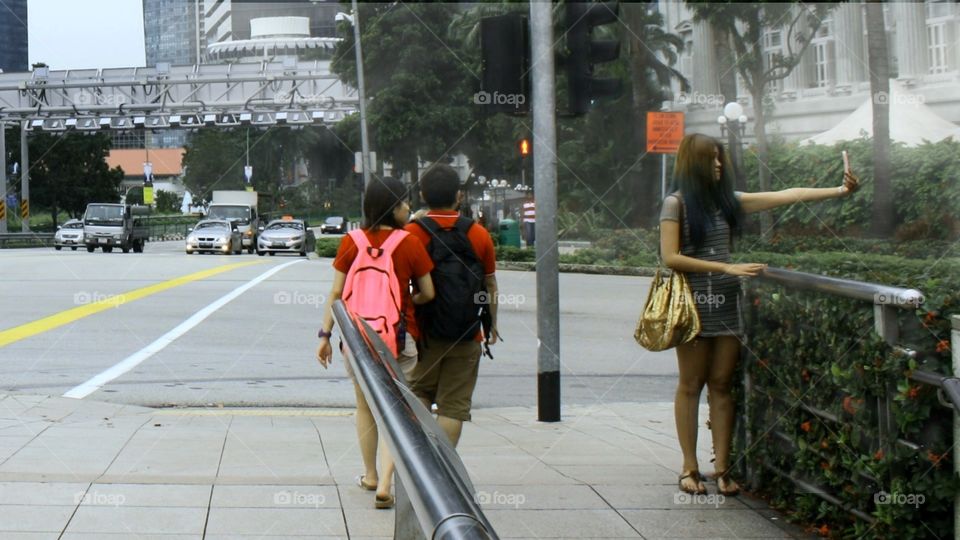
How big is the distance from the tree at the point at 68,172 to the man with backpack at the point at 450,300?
61.0m

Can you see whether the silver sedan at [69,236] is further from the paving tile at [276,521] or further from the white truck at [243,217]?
the paving tile at [276,521]

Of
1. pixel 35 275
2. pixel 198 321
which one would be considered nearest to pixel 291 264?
pixel 35 275

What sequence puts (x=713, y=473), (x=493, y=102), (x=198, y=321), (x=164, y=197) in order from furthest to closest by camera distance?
(x=164, y=197) → (x=198, y=321) → (x=493, y=102) → (x=713, y=473)

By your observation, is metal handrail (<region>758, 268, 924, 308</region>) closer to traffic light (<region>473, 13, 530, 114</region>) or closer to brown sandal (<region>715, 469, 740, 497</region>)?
brown sandal (<region>715, 469, 740, 497</region>)

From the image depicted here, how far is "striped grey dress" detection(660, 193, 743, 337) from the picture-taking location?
615cm

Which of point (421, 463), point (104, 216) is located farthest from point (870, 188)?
point (104, 216)

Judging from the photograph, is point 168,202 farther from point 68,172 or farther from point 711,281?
point 711,281

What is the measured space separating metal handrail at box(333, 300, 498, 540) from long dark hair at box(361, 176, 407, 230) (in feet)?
10.3

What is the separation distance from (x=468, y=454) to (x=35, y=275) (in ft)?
61.7

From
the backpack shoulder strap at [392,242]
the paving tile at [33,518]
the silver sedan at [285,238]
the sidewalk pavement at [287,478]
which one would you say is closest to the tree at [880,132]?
the sidewalk pavement at [287,478]

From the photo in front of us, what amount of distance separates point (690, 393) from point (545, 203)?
322cm

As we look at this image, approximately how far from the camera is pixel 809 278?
5492 mm

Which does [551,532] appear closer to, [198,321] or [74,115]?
[198,321]

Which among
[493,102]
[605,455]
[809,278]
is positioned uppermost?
[493,102]
